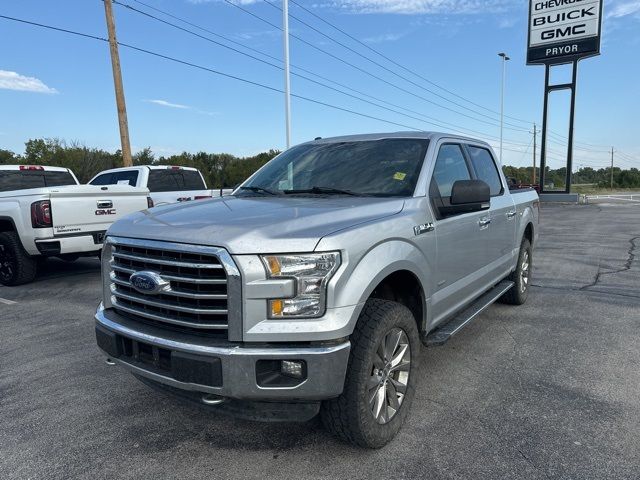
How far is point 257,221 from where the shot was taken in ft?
8.68

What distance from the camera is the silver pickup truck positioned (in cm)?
238

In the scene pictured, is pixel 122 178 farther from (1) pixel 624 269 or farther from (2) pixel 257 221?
(1) pixel 624 269

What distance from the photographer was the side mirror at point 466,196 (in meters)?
3.29

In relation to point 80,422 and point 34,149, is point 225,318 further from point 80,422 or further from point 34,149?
point 34,149

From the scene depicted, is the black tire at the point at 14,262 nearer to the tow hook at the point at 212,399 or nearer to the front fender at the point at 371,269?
the tow hook at the point at 212,399

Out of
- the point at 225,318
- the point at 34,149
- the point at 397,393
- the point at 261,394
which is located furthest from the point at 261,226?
the point at 34,149

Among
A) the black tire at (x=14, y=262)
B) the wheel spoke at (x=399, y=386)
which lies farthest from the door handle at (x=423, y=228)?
the black tire at (x=14, y=262)

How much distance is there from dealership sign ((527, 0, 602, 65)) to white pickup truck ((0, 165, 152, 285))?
2733 centimetres

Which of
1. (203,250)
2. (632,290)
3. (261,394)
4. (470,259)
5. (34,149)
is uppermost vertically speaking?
(34,149)

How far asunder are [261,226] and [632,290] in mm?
6185

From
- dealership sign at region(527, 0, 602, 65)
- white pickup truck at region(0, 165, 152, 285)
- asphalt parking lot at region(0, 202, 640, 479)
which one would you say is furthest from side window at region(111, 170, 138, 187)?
dealership sign at region(527, 0, 602, 65)

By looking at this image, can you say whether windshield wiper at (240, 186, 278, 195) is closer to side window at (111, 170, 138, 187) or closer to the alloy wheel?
the alloy wheel

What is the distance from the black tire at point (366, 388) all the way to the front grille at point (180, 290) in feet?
2.31

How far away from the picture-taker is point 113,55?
15.6 metres
